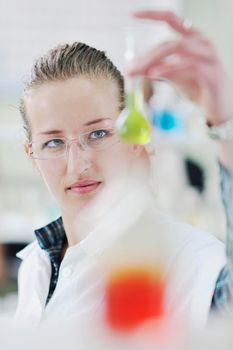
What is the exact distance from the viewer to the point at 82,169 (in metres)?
0.55

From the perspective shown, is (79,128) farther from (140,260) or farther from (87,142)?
(140,260)

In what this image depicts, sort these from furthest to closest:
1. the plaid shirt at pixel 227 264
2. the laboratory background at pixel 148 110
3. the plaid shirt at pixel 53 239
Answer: the laboratory background at pixel 148 110 → the plaid shirt at pixel 53 239 → the plaid shirt at pixel 227 264

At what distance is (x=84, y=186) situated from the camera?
0.55 metres

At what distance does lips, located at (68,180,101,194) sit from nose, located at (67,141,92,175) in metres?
0.01

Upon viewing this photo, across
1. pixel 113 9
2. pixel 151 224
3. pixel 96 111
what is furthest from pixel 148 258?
pixel 113 9

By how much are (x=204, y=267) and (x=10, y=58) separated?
Result: 57 centimetres

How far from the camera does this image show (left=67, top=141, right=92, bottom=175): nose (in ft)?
1.77

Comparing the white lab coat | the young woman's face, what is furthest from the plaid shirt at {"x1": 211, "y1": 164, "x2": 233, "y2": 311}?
the young woman's face

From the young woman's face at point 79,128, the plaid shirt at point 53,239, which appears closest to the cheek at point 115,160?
the young woman's face at point 79,128

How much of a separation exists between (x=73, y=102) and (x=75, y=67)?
0.12ft

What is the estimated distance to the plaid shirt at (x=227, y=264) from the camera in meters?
0.46

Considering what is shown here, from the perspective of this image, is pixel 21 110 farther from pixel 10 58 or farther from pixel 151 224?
pixel 10 58

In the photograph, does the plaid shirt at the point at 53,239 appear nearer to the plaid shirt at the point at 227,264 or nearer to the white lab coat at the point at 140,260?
the white lab coat at the point at 140,260

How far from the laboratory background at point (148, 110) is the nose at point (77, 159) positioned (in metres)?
0.08
